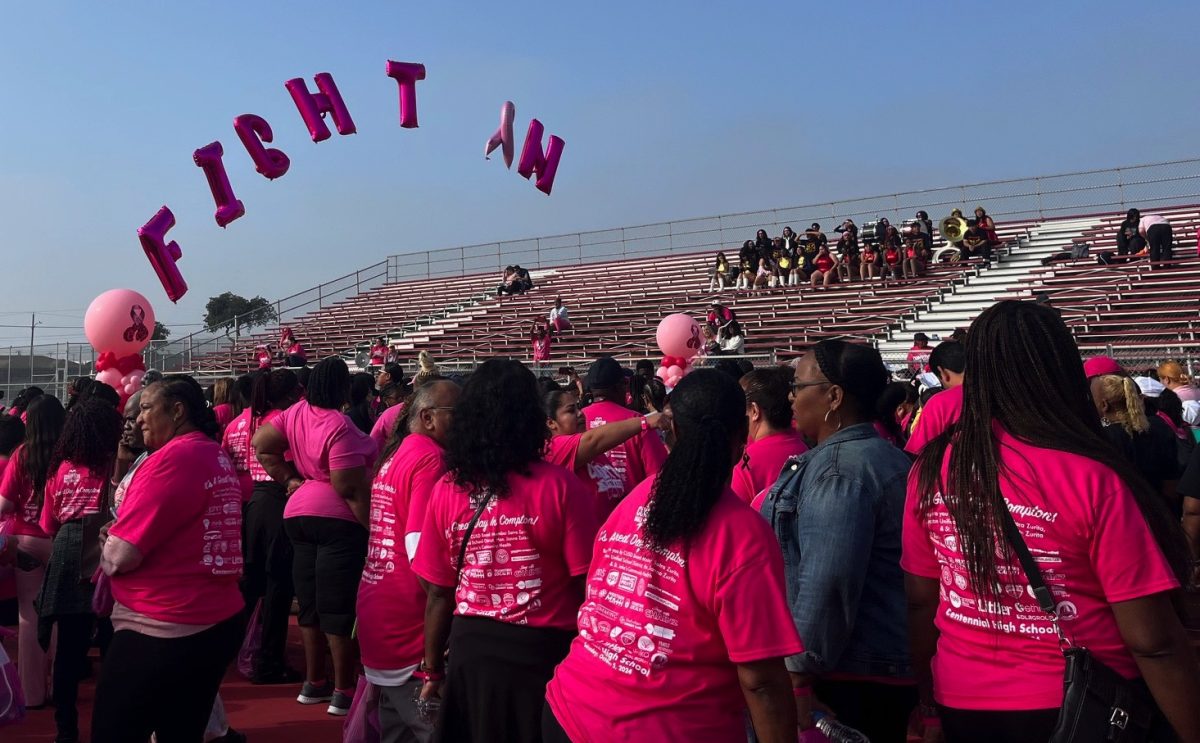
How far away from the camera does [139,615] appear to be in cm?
→ 317

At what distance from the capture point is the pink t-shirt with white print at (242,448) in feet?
19.3

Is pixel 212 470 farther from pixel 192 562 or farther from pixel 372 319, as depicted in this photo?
pixel 372 319

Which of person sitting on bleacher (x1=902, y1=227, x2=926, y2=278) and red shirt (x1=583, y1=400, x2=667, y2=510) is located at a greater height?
person sitting on bleacher (x1=902, y1=227, x2=926, y2=278)

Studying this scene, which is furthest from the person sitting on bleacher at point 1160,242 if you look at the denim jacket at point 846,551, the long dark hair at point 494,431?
the long dark hair at point 494,431

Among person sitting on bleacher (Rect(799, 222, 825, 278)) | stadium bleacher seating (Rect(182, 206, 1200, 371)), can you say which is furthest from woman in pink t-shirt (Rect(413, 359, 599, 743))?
person sitting on bleacher (Rect(799, 222, 825, 278))

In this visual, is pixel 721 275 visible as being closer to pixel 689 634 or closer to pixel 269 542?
pixel 269 542

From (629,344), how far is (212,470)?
51.3 ft

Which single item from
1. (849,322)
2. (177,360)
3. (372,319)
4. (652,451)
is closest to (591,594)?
(652,451)

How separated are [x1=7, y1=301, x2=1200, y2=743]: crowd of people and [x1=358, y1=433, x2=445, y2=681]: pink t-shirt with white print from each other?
0.04 ft

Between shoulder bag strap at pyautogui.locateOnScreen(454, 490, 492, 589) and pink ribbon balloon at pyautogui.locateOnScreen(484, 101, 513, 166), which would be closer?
shoulder bag strap at pyautogui.locateOnScreen(454, 490, 492, 589)

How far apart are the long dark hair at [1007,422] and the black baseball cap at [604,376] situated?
113 inches

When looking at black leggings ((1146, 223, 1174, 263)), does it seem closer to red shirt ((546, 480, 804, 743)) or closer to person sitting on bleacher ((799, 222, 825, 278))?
person sitting on bleacher ((799, 222, 825, 278))

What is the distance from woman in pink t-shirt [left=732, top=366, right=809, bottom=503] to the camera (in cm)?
339

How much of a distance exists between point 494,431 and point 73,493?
263 cm
